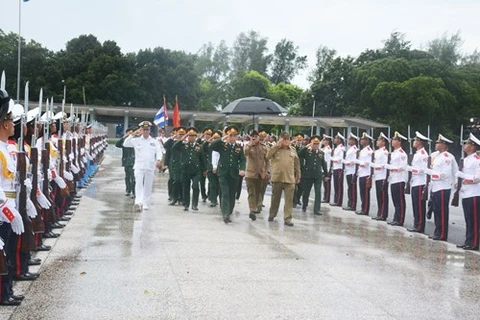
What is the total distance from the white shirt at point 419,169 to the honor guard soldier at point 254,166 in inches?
120

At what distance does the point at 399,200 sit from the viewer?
564 inches

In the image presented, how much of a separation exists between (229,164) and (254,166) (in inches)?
33.7

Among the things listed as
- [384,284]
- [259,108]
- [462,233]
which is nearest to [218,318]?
[384,284]

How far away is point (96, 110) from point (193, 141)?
33531 millimetres

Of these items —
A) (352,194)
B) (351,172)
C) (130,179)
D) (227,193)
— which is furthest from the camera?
(130,179)

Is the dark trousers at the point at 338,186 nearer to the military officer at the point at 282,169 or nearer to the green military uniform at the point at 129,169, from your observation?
the military officer at the point at 282,169

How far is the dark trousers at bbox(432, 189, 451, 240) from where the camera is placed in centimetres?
1223

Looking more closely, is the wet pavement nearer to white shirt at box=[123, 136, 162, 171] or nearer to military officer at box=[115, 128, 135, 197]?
white shirt at box=[123, 136, 162, 171]

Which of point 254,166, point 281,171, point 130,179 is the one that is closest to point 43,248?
point 281,171

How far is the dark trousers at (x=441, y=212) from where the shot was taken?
1223cm

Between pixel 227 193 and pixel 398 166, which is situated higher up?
pixel 398 166

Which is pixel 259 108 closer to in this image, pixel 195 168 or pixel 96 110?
pixel 195 168

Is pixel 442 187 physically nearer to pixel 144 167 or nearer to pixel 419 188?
pixel 419 188

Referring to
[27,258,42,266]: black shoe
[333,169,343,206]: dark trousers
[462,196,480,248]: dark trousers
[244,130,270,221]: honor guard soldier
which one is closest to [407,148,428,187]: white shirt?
[462,196,480,248]: dark trousers
